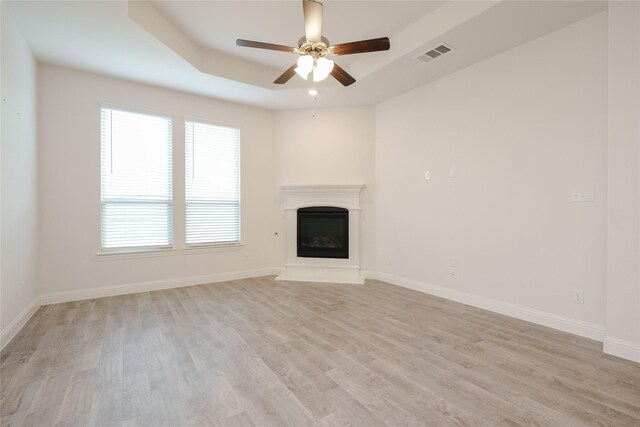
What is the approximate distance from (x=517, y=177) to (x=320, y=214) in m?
2.92

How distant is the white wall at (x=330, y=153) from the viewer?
5.12 m

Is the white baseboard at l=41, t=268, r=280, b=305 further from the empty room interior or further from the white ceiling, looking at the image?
the white ceiling

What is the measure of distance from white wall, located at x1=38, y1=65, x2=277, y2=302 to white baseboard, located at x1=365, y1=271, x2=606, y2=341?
3.40m

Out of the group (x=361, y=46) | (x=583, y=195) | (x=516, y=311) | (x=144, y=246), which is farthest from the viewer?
(x=144, y=246)

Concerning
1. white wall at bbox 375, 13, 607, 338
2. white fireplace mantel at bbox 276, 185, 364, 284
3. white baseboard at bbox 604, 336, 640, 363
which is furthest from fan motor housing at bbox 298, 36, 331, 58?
white baseboard at bbox 604, 336, 640, 363

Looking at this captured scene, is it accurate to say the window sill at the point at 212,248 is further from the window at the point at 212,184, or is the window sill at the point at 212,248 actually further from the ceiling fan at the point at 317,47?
the ceiling fan at the point at 317,47

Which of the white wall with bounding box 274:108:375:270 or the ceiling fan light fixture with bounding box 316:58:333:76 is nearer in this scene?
the ceiling fan light fixture with bounding box 316:58:333:76

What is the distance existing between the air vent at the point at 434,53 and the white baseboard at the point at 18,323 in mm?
4974

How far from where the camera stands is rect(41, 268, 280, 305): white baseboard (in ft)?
12.3

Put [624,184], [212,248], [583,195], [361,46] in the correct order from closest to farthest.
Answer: [624,184] < [361,46] < [583,195] < [212,248]

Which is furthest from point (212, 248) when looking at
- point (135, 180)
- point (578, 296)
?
point (578, 296)

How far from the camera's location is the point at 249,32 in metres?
3.50

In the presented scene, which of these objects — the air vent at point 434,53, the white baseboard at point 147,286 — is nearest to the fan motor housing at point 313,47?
the air vent at point 434,53

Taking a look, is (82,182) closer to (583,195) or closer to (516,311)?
(516,311)
